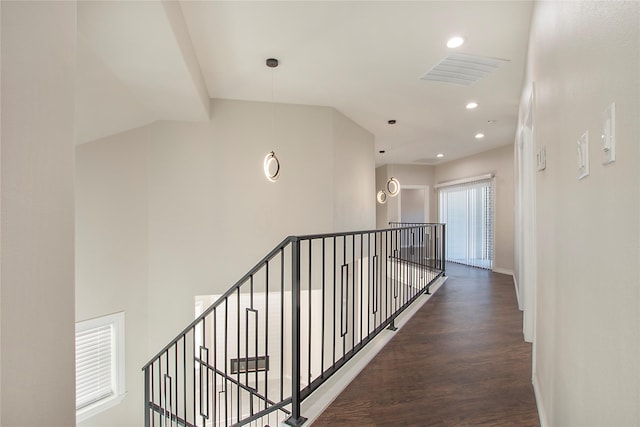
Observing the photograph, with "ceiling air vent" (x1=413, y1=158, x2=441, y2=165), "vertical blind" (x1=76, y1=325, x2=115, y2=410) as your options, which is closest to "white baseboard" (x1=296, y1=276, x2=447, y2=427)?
"vertical blind" (x1=76, y1=325, x2=115, y2=410)

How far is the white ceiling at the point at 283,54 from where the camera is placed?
2.43 m

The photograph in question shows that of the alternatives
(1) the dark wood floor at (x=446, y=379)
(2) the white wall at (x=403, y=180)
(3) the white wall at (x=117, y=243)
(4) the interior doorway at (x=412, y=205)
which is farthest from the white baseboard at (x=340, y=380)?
(4) the interior doorway at (x=412, y=205)

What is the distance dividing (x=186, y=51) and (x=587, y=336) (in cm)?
318

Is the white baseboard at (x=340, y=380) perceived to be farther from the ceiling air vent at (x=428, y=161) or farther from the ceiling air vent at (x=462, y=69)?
the ceiling air vent at (x=428, y=161)

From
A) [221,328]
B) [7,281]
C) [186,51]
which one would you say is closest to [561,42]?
[7,281]

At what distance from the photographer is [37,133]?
3.16 ft

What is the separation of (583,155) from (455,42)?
2.43 m

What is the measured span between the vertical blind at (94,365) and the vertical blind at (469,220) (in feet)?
24.3

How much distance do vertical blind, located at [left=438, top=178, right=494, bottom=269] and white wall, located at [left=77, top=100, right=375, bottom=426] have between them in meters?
4.66

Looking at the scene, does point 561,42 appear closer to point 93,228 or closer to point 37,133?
point 37,133

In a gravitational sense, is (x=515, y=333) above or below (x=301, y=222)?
below

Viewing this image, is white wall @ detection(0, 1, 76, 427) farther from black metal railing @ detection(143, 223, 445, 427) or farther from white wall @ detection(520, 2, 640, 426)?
white wall @ detection(520, 2, 640, 426)

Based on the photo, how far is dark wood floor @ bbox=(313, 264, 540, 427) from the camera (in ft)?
6.14

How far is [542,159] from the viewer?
1.92m
